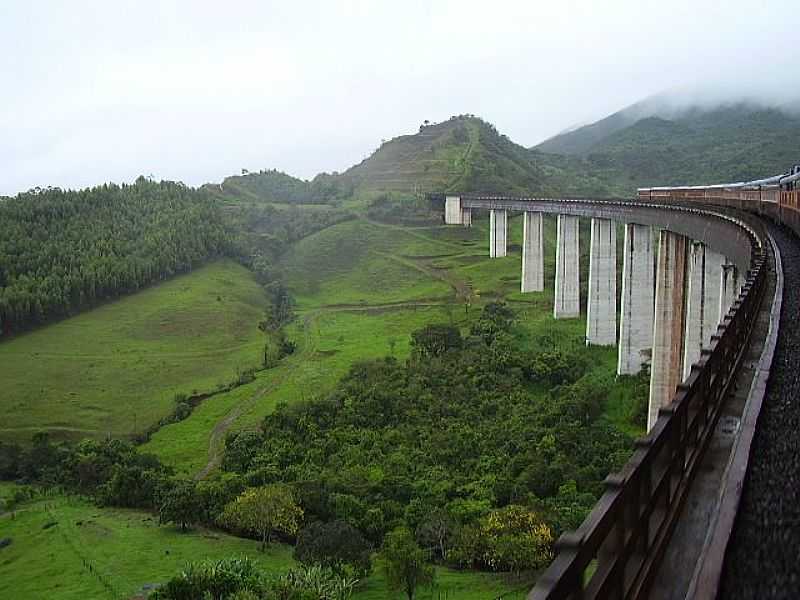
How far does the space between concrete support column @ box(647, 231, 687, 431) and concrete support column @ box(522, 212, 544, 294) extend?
28987 mm

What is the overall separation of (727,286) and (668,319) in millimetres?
8441

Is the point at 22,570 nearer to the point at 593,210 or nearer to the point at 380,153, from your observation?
the point at 593,210

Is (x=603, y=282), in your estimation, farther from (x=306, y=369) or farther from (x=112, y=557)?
(x=112, y=557)

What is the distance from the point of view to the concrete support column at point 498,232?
245 ft

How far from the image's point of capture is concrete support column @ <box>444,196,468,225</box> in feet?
289

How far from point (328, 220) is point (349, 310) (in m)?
31.5

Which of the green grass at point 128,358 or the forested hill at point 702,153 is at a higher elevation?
the forested hill at point 702,153

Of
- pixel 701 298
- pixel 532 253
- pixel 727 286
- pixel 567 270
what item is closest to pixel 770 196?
pixel 701 298

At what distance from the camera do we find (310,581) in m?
24.2

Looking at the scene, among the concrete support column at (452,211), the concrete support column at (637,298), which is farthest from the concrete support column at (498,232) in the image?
the concrete support column at (637,298)

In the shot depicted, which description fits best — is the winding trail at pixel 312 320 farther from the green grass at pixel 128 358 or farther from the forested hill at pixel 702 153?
the forested hill at pixel 702 153

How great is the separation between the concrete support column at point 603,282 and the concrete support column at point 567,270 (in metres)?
7.77

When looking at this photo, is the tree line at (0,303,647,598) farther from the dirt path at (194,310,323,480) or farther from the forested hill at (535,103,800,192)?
the forested hill at (535,103,800,192)

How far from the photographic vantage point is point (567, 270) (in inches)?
1987
